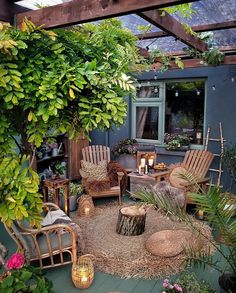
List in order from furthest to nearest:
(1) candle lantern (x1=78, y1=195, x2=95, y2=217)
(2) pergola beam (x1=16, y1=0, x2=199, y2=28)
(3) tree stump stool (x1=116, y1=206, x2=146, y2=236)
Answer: (1) candle lantern (x1=78, y1=195, x2=95, y2=217) < (3) tree stump stool (x1=116, y1=206, x2=146, y2=236) < (2) pergola beam (x1=16, y1=0, x2=199, y2=28)

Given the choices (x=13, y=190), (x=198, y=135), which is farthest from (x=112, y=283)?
(x=198, y=135)

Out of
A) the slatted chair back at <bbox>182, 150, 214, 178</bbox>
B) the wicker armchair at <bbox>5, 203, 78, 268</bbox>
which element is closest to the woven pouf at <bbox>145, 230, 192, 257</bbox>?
the wicker armchair at <bbox>5, 203, 78, 268</bbox>

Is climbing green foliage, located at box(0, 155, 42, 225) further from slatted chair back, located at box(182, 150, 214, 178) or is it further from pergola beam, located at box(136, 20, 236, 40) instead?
slatted chair back, located at box(182, 150, 214, 178)

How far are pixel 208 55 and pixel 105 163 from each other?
2.54 m

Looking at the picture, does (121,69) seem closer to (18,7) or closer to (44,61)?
(44,61)

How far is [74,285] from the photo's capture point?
2646 millimetres

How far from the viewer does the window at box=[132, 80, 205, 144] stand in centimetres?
566

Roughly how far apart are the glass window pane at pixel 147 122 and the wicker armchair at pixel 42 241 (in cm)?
381

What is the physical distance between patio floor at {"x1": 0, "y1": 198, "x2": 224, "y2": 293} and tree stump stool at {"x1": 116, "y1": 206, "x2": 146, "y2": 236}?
2.77 ft

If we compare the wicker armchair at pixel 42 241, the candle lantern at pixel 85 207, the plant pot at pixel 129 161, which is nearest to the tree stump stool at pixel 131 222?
the candle lantern at pixel 85 207

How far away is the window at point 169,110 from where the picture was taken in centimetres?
566

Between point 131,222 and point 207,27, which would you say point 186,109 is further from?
point 131,222

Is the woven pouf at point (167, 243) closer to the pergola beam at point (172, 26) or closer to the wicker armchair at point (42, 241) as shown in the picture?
the wicker armchair at point (42, 241)

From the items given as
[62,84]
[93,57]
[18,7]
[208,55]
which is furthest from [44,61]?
[208,55]
